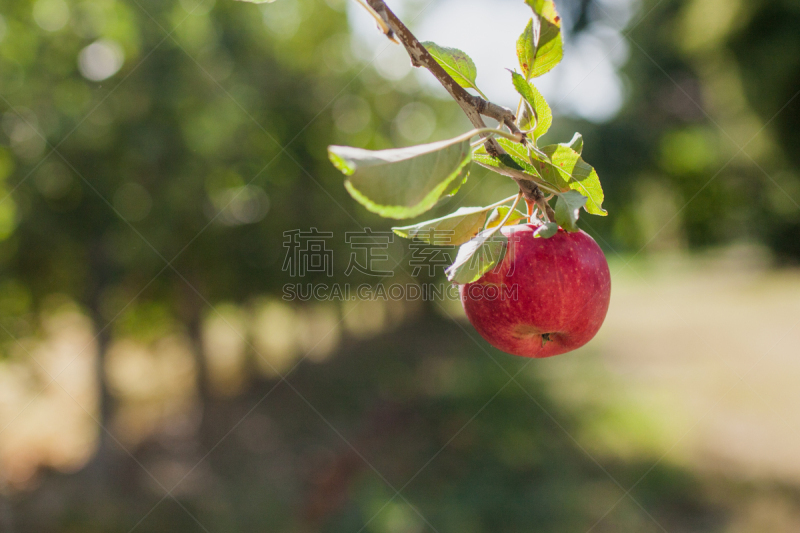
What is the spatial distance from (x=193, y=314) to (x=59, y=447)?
5.37 ft

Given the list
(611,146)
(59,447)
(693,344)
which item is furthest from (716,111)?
(59,447)

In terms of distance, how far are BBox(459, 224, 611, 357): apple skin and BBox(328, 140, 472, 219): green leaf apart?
253 millimetres

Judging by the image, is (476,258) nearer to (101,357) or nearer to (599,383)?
(101,357)

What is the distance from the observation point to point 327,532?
12.2ft

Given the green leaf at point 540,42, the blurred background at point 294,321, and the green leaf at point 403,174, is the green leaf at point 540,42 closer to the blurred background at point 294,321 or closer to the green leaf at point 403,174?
the green leaf at point 403,174

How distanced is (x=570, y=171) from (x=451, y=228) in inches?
5.7

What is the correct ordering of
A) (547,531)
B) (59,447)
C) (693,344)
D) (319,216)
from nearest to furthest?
(547,531), (59,447), (319,216), (693,344)

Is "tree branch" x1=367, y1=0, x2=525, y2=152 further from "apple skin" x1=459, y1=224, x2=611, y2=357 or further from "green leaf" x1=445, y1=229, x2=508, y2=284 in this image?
"apple skin" x1=459, y1=224, x2=611, y2=357

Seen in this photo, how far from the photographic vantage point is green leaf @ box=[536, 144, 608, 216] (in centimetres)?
52

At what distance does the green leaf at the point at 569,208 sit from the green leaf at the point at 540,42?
0.14 m

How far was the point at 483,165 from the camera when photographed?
1.76 feet

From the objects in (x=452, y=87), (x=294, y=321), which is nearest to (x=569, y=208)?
(x=452, y=87)

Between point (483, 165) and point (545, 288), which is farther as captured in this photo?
point (545, 288)

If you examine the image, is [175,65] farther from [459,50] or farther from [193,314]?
[459,50]
